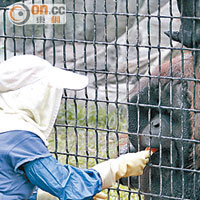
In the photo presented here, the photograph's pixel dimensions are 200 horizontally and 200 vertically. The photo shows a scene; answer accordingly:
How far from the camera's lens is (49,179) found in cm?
186

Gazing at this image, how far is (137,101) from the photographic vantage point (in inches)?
93.0

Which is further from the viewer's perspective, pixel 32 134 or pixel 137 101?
pixel 137 101

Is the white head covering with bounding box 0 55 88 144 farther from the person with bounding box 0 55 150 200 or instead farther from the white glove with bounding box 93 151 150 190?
the white glove with bounding box 93 151 150 190

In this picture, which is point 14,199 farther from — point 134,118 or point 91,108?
point 91,108

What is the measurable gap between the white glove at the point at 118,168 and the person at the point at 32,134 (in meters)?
0.02

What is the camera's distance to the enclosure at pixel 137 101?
7.41ft

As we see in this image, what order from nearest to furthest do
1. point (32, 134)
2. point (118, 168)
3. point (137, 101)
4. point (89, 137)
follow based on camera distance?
point (32, 134), point (118, 168), point (137, 101), point (89, 137)

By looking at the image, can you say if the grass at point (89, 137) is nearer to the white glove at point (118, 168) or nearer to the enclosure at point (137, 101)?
the enclosure at point (137, 101)

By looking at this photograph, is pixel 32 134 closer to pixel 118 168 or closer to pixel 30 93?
pixel 30 93

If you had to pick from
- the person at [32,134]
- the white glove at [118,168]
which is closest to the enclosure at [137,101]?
the white glove at [118,168]

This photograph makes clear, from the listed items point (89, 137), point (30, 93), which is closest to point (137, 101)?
point (30, 93)

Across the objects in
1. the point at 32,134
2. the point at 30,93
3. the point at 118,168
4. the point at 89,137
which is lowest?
the point at 89,137

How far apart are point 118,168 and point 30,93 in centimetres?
52

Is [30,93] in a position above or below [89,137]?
above
